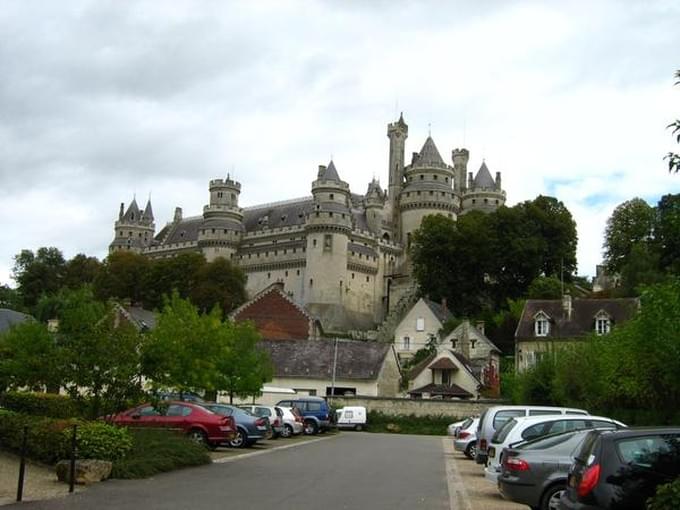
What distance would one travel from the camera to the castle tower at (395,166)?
123 meters

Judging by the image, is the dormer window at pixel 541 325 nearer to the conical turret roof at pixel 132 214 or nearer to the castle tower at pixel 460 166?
the castle tower at pixel 460 166

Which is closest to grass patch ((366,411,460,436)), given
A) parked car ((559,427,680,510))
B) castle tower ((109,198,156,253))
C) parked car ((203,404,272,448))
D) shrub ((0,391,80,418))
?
parked car ((203,404,272,448))

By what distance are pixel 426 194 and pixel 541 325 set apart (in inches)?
2168

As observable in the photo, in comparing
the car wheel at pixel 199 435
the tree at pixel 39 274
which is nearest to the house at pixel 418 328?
the tree at pixel 39 274

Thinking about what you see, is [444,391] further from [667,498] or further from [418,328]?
[667,498]

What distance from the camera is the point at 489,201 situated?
391ft

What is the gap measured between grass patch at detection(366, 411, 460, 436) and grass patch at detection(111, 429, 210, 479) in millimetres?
29426

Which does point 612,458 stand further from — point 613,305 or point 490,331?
point 490,331

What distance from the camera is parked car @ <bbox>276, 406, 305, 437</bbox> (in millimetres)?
35694

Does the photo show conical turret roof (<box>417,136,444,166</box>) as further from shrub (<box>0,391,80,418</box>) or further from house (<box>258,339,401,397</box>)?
shrub (<box>0,391,80,418</box>)

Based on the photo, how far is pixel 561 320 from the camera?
201 ft

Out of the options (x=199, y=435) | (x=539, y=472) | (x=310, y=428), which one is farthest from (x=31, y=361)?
(x=310, y=428)

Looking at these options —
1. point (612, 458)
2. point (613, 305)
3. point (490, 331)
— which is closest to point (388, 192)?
point (490, 331)

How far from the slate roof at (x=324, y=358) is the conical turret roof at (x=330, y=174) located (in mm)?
54031
